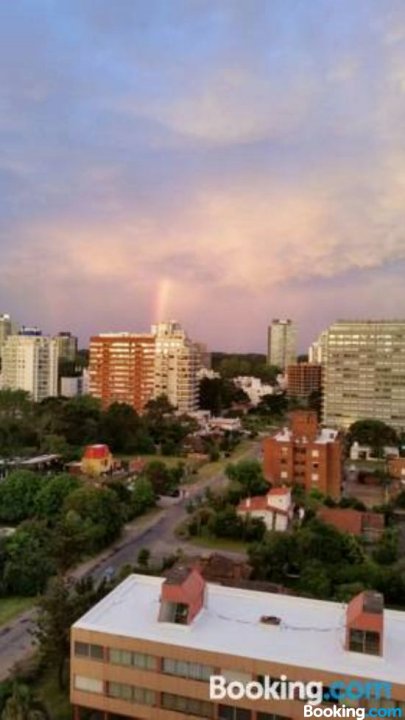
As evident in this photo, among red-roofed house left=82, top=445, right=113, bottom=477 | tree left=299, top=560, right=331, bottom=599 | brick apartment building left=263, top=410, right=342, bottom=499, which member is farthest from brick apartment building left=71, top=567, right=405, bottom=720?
red-roofed house left=82, top=445, right=113, bottom=477

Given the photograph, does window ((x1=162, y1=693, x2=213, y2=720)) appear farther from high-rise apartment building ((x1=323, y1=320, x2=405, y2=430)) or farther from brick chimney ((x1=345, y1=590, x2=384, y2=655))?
high-rise apartment building ((x1=323, y1=320, x2=405, y2=430))

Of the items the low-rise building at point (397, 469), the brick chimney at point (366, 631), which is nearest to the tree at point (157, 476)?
the low-rise building at point (397, 469)

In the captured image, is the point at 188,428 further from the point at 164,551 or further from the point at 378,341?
the point at 164,551

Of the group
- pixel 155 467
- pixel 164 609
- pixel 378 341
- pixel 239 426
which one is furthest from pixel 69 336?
pixel 164 609

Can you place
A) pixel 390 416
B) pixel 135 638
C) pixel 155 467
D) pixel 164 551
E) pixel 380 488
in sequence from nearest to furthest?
pixel 135 638 → pixel 164 551 → pixel 155 467 → pixel 380 488 → pixel 390 416

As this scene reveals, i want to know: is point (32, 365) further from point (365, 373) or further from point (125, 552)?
point (125, 552)

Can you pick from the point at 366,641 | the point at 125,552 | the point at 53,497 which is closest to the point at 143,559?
the point at 125,552

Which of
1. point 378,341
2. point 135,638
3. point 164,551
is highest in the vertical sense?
point 378,341
